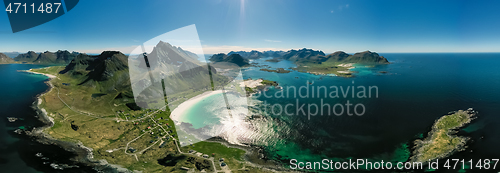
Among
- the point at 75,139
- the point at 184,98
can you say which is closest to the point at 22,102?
the point at 75,139

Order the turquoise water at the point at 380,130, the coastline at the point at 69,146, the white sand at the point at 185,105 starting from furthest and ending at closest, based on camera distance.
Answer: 1. the white sand at the point at 185,105
2. the turquoise water at the point at 380,130
3. the coastline at the point at 69,146

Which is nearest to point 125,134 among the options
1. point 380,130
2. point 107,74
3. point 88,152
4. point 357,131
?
point 88,152

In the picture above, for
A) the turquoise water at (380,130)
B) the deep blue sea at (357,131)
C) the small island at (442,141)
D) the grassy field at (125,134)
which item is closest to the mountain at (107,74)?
the grassy field at (125,134)

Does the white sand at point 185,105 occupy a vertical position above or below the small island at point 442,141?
above

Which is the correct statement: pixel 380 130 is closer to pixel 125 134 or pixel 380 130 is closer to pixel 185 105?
pixel 185 105

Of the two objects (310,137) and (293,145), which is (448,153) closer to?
(310,137)

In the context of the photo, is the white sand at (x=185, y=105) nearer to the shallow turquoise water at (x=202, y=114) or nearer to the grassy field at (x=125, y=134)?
the shallow turquoise water at (x=202, y=114)
